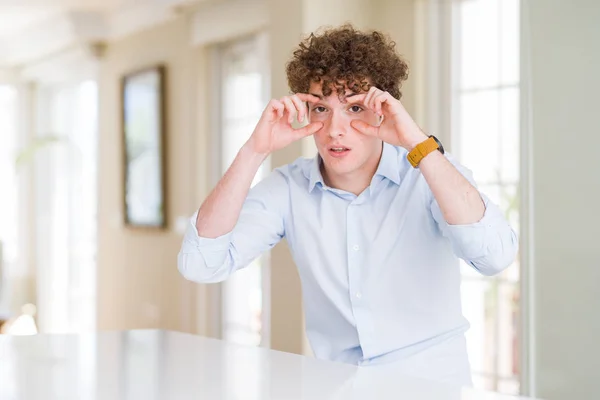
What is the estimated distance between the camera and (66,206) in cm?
756

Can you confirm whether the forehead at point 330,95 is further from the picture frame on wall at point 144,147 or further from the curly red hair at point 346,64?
the picture frame on wall at point 144,147

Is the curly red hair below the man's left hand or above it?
above

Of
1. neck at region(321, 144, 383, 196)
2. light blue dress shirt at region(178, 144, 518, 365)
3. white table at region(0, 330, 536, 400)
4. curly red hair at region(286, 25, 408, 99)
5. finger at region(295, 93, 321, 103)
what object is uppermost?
curly red hair at region(286, 25, 408, 99)

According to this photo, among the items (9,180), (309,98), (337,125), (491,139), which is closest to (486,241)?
(337,125)

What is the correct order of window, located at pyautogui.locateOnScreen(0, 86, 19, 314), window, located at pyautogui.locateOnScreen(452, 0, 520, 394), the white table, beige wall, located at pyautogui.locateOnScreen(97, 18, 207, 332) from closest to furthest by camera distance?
the white table < window, located at pyautogui.locateOnScreen(452, 0, 520, 394) < beige wall, located at pyautogui.locateOnScreen(97, 18, 207, 332) < window, located at pyautogui.locateOnScreen(0, 86, 19, 314)

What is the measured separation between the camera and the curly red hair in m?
1.94

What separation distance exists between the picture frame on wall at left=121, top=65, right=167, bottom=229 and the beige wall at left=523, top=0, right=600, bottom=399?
347 cm

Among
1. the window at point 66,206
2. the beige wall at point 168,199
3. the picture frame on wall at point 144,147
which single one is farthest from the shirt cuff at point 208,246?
the window at point 66,206

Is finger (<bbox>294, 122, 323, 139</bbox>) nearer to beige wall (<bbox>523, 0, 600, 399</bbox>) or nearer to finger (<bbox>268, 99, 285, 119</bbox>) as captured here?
finger (<bbox>268, 99, 285, 119</bbox>)

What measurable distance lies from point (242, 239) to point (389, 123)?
1.53 feet

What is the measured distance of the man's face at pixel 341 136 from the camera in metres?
1.92

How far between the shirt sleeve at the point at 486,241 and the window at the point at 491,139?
5.57 ft

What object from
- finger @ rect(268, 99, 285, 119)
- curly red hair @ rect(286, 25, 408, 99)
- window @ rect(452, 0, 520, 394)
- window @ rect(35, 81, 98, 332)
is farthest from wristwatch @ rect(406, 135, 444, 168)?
window @ rect(35, 81, 98, 332)

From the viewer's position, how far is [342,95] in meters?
1.94
